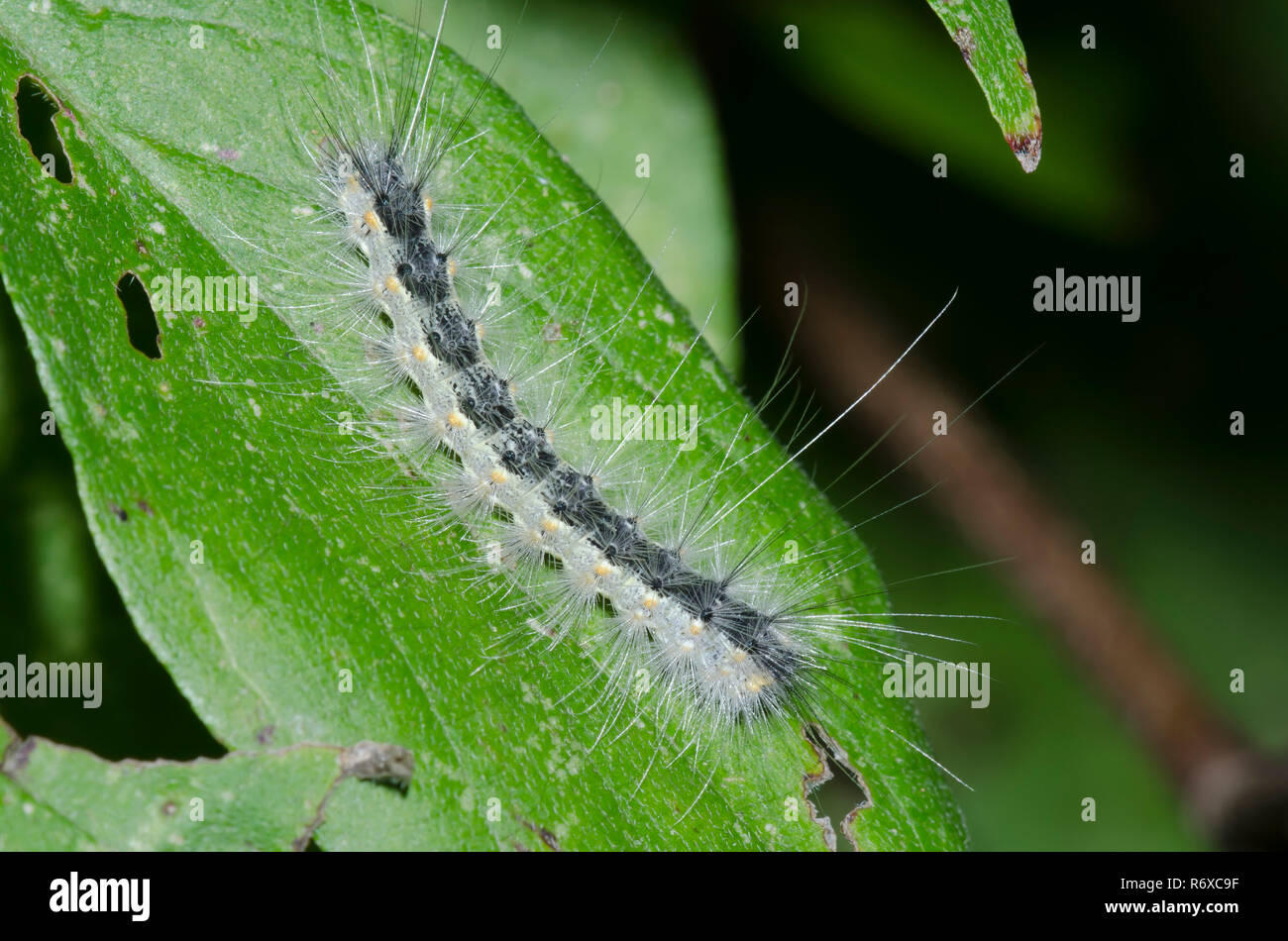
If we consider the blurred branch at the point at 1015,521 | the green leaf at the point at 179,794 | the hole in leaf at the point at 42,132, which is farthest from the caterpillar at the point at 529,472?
the blurred branch at the point at 1015,521

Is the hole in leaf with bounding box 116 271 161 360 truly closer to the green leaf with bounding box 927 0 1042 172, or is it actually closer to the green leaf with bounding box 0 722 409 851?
the green leaf with bounding box 0 722 409 851

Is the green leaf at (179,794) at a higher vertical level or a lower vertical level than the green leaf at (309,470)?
lower

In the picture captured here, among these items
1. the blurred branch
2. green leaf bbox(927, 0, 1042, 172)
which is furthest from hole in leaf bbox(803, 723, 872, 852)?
the blurred branch

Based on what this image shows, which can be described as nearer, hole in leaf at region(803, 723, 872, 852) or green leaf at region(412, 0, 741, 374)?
hole in leaf at region(803, 723, 872, 852)

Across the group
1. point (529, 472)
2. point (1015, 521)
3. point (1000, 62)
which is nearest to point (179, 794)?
point (529, 472)

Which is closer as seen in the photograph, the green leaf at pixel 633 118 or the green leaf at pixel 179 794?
the green leaf at pixel 179 794

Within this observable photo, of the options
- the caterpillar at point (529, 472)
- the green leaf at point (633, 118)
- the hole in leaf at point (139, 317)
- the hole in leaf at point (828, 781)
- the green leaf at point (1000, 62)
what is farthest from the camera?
the green leaf at point (633, 118)

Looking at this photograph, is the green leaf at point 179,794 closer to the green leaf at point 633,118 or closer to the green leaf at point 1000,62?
the green leaf at point 1000,62
